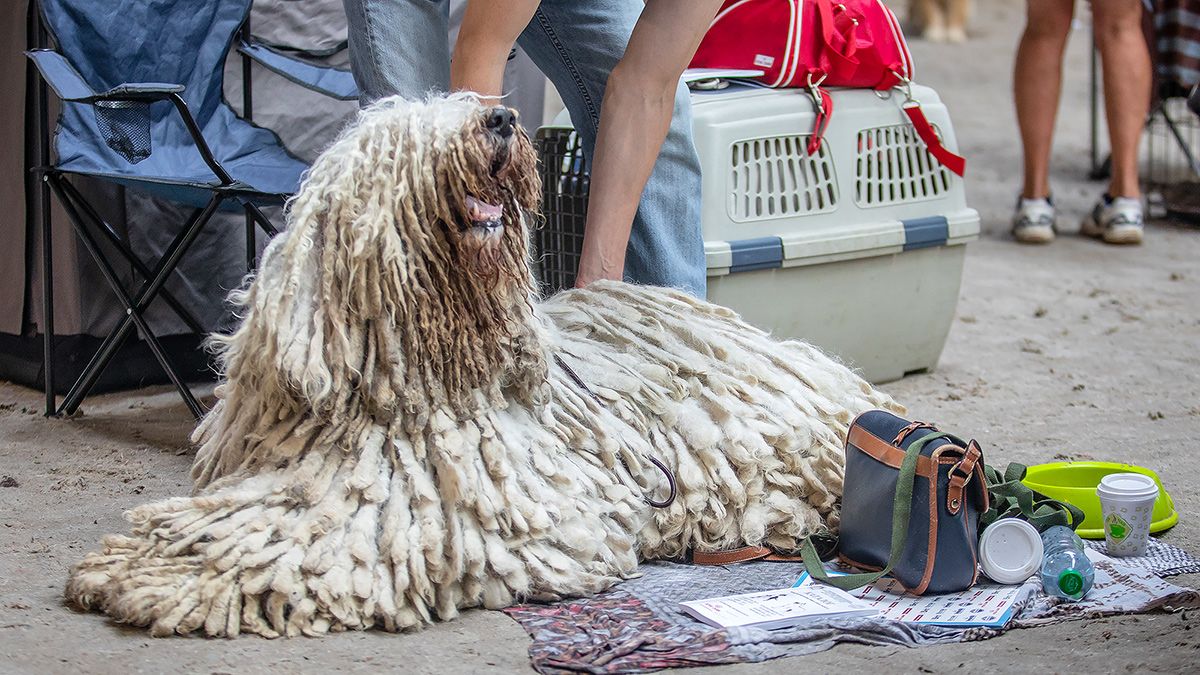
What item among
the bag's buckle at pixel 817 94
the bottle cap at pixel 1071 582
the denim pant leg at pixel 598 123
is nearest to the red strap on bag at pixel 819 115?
the bag's buckle at pixel 817 94

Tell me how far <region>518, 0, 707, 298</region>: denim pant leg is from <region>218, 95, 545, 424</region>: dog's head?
100cm

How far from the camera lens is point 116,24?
3938 mm

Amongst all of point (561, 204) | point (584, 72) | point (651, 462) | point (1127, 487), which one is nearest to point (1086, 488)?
point (1127, 487)

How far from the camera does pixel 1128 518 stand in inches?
110

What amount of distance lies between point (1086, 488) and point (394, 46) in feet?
5.78

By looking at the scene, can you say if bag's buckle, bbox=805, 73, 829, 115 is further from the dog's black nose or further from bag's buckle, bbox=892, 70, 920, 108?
the dog's black nose

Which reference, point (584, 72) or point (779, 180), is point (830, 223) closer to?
point (779, 180)

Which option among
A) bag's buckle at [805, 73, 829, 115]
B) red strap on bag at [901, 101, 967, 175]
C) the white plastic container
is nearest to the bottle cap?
the white plastic container

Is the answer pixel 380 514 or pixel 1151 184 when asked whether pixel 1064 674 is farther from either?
pixel 1151 184

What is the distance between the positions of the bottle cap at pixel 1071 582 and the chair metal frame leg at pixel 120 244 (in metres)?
2.30

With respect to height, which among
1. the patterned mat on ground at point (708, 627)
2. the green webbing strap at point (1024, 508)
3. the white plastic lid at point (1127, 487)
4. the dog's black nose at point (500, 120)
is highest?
the dog's black nose at point (500, 120)

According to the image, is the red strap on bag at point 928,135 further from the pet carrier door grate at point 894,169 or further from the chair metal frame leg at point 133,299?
the chair metal frame leg at point 133,299

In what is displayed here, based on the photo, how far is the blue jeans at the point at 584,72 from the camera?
306cm

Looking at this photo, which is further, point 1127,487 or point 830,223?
point 830,223
